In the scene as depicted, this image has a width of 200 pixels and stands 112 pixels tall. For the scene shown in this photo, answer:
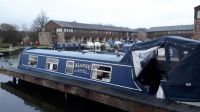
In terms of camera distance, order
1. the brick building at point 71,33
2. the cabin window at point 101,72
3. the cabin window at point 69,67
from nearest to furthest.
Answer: the cabin window at point 101,72
the cabin window at point 69,67
the brick building at point 71,33

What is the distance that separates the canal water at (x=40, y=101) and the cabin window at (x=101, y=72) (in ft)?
4.55

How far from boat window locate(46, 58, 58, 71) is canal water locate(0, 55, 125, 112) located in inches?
54.8

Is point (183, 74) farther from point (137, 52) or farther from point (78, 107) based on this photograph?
point (78, 107)

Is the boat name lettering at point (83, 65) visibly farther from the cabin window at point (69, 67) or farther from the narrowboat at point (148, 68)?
the cabin window at point (69, 67)

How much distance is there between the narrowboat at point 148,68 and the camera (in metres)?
8.34

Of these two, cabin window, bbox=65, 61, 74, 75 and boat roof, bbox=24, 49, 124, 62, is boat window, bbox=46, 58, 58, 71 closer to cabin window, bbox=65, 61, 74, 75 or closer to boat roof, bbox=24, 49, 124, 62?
boat roof, bbox=24, 49, 124, 62

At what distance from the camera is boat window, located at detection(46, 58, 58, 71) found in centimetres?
1450

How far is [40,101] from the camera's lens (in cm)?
1395

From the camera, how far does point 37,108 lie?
13.0 meters

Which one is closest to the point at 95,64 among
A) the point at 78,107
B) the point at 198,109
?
the point at 78,107

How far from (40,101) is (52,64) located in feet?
7.06

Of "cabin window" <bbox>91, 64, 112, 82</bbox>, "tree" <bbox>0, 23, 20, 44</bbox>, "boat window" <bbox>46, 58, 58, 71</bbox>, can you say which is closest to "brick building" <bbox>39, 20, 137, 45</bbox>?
"tree" <bbox>0, 23, 20, 44</bbox>

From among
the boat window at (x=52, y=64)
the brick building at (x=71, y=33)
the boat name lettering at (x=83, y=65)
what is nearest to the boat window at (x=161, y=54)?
the boat name lettering at (x=83, y=65)

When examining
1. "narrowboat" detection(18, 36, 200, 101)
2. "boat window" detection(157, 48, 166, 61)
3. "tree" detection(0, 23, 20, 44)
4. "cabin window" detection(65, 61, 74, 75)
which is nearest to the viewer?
"narrowboat" detection(18, 36, 200, 101)
